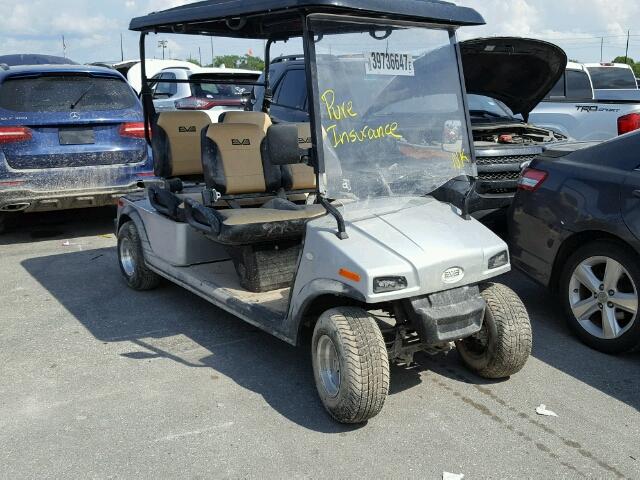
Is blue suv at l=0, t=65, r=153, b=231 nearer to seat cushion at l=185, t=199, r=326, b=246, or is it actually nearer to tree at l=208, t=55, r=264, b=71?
tree at l=208, t=55, r=264, b=71

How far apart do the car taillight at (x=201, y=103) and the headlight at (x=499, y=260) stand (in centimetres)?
907

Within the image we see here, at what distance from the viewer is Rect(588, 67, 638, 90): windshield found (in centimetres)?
1327

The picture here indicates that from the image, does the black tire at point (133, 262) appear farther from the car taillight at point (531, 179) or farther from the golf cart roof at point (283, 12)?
the car taillight at point (531, 179)

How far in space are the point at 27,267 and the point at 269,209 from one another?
3.09m

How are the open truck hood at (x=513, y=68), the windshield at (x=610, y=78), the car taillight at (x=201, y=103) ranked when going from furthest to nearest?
1. the windshield at (x=610, y=78)
2. the car taillight at (x=201, y=103)
3. the open truck hood at (x=513, y=68)

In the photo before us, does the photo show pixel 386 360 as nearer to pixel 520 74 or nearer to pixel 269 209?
pixel 269 209

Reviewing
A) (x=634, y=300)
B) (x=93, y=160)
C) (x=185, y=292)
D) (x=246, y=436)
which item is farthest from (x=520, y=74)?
(x=246, y=436)

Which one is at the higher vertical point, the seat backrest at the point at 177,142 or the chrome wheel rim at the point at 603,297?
the seat backrest at the point at 177,142

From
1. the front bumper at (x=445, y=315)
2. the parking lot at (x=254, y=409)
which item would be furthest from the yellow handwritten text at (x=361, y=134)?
the parking lot at (x=254, y=409)

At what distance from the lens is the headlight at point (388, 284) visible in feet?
11.0

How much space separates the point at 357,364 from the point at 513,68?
4.75 metres

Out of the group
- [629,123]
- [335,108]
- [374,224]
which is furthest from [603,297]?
[629,123]

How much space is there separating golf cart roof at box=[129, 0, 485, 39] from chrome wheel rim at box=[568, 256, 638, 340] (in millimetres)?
1769

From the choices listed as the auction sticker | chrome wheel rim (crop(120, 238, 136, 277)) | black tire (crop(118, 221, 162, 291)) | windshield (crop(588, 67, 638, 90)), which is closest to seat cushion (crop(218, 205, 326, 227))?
the auction sticker
